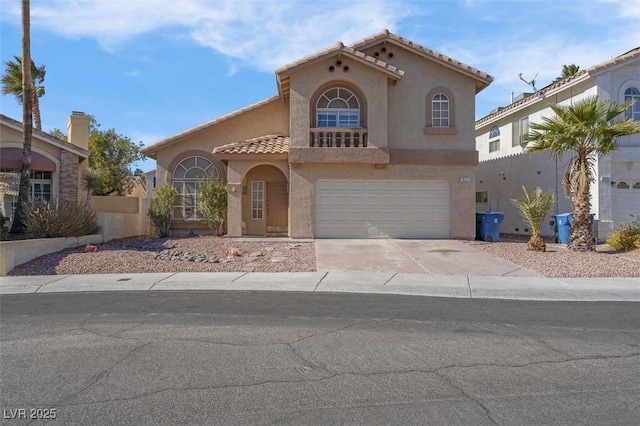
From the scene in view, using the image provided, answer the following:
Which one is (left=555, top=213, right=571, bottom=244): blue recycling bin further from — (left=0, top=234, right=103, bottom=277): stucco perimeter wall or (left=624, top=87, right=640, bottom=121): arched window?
(left=0, top=234, right=103, bottom=277): stucco perimeter wall

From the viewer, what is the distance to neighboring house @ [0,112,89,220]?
2167 centimetres

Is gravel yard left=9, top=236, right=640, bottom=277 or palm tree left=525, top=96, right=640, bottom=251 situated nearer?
gravel yard left=9, top=236, right=640, bottom=277

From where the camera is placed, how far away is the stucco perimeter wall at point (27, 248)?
519 inches

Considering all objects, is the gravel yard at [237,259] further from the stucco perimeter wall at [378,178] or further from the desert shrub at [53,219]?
the stucco perimeter wall at [378,178]

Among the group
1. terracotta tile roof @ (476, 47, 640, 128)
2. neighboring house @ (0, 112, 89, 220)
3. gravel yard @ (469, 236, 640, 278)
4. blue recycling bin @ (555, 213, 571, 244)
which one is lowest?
gravel yard @ (469, 236, 640, 278)

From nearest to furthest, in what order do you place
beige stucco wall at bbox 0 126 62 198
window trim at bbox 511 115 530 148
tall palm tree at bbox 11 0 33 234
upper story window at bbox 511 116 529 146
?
tall palm tree at bbox 11 0 33 234 → beige stucco wall at bbox 0 126 62 198 → upper story window at bbox 511 116 529 146 → window trim at bbox 511 115 530 148

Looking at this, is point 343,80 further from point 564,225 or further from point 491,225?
point 564,225

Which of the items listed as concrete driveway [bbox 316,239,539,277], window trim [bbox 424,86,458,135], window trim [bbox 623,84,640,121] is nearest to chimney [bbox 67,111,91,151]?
concrete driveway [bbox 316,239,539,277]

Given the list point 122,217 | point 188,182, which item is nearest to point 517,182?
point 188,182

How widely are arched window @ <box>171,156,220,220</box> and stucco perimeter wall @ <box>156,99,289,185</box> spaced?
0.27m

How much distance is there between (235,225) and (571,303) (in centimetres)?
1276

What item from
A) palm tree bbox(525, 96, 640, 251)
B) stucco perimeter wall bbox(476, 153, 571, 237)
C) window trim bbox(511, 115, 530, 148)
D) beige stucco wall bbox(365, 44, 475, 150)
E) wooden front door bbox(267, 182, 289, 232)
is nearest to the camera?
palm tree bbox(525, 96, 640, 251)

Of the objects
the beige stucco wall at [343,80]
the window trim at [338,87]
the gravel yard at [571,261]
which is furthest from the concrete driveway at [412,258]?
the window trim at [338,87]

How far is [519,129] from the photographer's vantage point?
83.4ft
